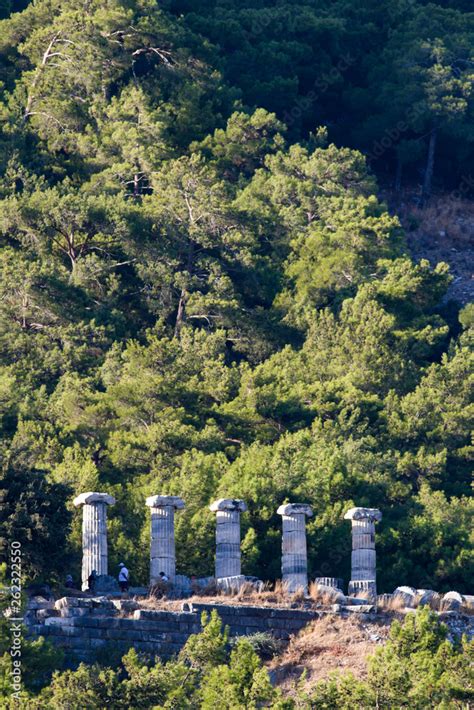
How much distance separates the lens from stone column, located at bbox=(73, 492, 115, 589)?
136 feet

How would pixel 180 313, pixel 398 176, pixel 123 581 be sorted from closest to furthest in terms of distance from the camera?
1. pixel 123 581
2. pixel 180 313
3. pixel 398 176

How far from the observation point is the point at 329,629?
126ft

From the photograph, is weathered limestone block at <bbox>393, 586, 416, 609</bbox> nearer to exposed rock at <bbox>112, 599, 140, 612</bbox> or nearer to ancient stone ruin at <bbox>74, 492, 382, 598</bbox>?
ancient stone ruin at <bbox>74, 492, 382, 598</bbox>

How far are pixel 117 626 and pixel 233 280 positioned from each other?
2651 cm

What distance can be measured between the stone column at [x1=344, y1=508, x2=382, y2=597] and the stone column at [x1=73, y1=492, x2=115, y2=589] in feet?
16.6

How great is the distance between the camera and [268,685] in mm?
32656

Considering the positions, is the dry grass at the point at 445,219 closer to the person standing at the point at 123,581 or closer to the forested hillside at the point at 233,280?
the forested hillside at the point at 233,280

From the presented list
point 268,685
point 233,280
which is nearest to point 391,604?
point 268,685

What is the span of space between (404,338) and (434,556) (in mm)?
11654

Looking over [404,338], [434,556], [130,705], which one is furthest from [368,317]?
[130,705]

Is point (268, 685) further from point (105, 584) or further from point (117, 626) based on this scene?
point (105, 584)

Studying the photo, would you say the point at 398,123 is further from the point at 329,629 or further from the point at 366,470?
the point at 329,629

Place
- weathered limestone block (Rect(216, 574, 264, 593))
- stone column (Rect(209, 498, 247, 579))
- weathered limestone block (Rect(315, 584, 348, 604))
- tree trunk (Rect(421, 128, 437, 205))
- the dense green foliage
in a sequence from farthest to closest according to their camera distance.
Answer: tree trunk (Rect(421, 128, 437, 205)), stone column (Rect(209, 498, 247, 579)), weathered limestone block (Rect(216, 574, 264, 593)), weathered limestone block (Rect(315, 584, 348, 604)), the dense green foliage

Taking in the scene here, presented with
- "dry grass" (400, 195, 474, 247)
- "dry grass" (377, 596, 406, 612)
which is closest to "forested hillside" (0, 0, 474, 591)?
"dry grass" (400, 195, 474, 247)
